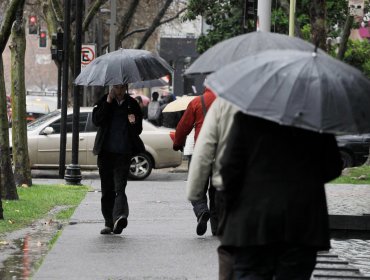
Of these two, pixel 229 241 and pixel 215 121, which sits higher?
pixel 215 121

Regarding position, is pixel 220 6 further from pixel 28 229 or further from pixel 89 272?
pixel 89 272

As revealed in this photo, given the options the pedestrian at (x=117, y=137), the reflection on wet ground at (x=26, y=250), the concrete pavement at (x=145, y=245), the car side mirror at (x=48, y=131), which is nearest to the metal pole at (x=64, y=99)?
the car side mirror at (x=48, y=131)

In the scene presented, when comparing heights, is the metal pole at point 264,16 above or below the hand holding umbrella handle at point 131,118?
above

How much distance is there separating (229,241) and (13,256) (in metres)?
4.73

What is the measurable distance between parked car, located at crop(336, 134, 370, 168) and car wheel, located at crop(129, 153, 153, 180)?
506cm

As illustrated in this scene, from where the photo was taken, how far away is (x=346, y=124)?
214 inches

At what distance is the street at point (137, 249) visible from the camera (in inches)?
346

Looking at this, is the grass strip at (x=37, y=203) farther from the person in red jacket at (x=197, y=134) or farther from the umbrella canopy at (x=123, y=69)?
the person in red jacket at (x=197, y=134)

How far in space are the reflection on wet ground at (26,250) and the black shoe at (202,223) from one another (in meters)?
1.54

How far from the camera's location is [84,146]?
2162 centimetres

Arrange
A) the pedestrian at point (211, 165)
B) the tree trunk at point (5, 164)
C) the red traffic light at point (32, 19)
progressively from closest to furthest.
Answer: the pedestrian at point (211, 165), the tree trunk at point (5, 164), the red traffic light at point (32, 19)

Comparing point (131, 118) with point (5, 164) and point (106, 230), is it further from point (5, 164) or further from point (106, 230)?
point (5, 164)

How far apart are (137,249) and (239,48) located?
373 centimetres

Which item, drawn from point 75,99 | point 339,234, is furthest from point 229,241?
point 75,99
